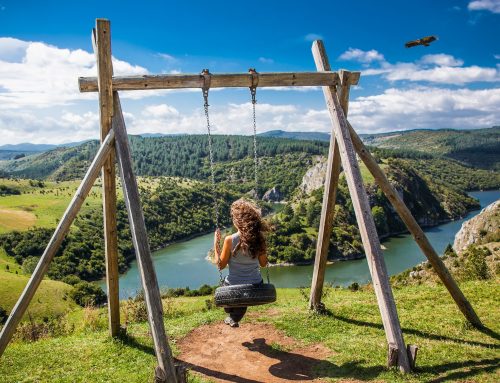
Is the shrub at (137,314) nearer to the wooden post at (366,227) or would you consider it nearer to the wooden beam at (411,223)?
the wooden post at (366,227)

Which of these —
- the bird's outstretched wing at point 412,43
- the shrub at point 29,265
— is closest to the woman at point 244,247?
the bird's outstretched wing at point 412,43

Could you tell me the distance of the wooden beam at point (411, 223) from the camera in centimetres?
683

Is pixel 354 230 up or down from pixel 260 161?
down

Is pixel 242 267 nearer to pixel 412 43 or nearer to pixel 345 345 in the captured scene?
pixel 345 345

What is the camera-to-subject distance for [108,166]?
6426 mm

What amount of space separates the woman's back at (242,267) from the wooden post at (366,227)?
5.22 feet

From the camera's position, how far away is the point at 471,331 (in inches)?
283

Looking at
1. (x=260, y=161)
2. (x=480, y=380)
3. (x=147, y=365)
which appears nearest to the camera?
(x=480, y=380)

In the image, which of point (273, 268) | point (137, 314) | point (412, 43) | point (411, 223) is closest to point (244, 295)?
point (411, 223)

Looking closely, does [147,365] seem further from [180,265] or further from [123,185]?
[180,265]

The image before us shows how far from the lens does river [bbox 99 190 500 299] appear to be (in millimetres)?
69938

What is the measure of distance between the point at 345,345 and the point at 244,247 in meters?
2.42

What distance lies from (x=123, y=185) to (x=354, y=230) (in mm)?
92438

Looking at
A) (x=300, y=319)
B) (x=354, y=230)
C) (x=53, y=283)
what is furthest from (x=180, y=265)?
(x=300, y=319)
